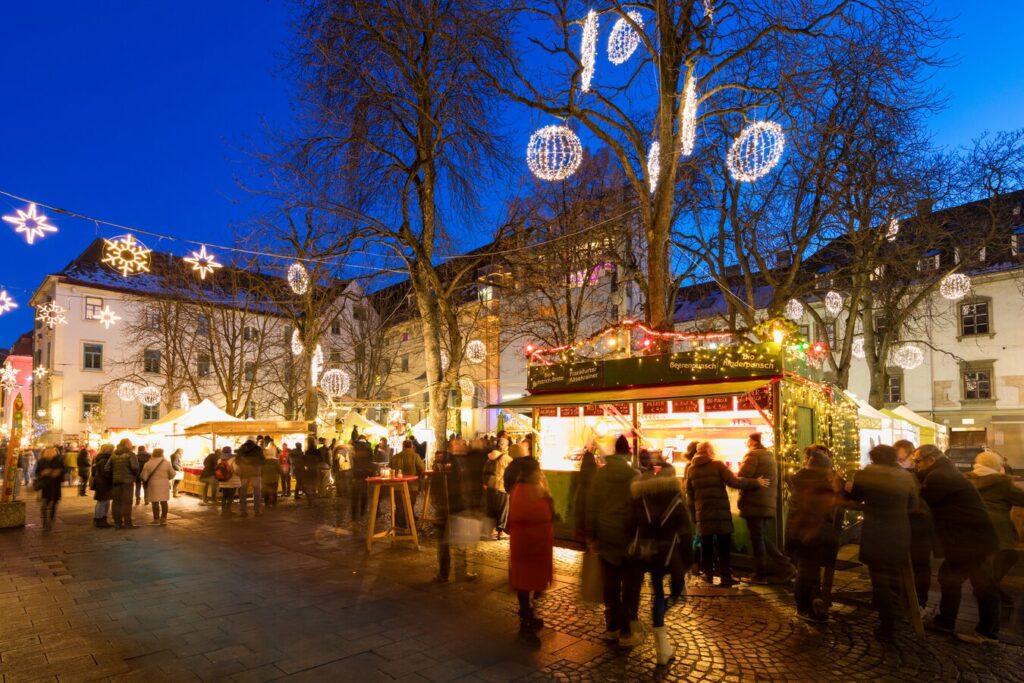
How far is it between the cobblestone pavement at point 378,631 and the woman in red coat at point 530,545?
261 millimetres

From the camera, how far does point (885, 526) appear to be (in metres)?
5.55

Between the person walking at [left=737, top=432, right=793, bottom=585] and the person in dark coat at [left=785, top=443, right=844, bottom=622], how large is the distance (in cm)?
155

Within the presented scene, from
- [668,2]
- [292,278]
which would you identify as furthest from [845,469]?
[292,278]

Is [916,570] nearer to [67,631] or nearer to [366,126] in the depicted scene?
[67,631]

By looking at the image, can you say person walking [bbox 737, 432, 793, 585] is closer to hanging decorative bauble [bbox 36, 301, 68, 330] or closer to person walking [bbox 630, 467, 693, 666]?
person walking [bbox 630, 467, 693, 666]

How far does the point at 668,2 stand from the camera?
12734 millimetres

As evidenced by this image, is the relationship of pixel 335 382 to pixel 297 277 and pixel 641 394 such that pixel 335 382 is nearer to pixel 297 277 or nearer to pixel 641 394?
pixel 297 277

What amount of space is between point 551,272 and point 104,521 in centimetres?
1387

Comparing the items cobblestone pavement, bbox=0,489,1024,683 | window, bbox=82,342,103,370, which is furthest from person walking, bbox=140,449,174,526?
window, bbox=82,342,103,370

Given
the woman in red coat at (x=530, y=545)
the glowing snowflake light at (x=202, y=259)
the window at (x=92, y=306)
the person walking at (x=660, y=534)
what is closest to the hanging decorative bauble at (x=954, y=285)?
the person walking at (x=660, y=534)

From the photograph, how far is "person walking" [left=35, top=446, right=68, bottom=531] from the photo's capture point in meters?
12.4

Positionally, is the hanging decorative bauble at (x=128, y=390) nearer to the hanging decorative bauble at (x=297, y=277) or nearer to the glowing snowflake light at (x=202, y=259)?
the hanging decorative bauble at (x=297, y=277)

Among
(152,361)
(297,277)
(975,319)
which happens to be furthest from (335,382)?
(975,319)

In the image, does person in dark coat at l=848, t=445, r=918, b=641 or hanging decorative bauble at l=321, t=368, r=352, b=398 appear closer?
person in dark coat at l=848, t=445, r=918, b=641
